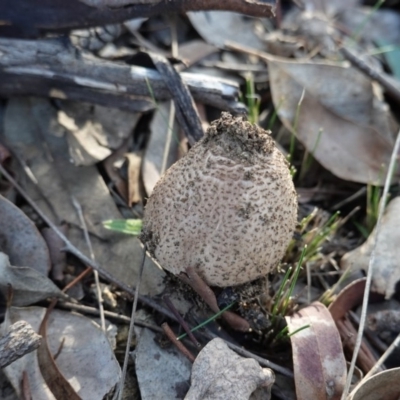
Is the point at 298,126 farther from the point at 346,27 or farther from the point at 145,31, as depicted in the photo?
the point at 346,27

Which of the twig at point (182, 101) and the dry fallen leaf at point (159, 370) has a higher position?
the twig at point (182, 101)

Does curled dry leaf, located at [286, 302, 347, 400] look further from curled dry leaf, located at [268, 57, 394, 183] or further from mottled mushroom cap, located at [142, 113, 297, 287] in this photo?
curled dry leaf, located at [268, 57, 394, 183]

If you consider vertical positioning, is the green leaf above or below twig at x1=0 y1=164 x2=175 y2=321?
above

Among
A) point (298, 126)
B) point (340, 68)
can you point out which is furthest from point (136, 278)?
point (340, 68)

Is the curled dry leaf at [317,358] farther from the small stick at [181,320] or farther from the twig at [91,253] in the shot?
the twig at [91,253]

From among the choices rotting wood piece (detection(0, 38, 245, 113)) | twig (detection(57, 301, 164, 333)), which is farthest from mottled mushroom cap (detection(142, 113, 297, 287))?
rotting wood piece (detection(0, 38, 245, 113))

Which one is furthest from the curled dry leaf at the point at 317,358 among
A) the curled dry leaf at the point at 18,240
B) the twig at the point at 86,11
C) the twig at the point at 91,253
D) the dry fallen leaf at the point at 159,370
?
the twig at the point at 86,11
